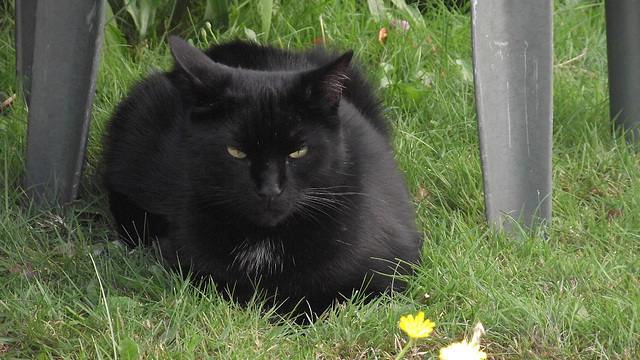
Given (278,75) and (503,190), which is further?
(503,190)

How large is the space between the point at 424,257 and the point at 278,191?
0.53m

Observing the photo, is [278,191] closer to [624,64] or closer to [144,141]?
[144,141]

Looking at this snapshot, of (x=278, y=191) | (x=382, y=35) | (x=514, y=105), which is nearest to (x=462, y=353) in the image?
(x=278, y=191)

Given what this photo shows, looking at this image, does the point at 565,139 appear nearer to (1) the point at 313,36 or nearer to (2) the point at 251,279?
(1) the point at 313,36

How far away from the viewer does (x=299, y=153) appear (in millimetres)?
1772

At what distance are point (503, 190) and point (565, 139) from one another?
636 mm

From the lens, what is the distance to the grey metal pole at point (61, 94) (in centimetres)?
215

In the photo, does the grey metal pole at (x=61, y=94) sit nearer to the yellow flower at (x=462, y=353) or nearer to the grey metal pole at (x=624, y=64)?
the yellow flower at (x=462, y=353)

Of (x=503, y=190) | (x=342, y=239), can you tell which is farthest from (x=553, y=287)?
(x=342, y=239)

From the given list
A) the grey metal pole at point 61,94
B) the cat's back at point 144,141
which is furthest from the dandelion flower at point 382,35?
the grey metal pole at point 61,94

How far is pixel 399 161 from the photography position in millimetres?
2494

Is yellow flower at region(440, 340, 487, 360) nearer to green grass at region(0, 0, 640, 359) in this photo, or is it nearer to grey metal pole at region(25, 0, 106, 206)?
green grass at region(0, 0, 640, 359)

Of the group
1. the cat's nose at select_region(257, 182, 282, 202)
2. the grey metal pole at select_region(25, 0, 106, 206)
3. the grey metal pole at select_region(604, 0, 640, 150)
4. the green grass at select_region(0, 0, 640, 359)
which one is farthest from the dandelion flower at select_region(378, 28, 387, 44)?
the cat's nose at select_region(257, 182, 282, 202)

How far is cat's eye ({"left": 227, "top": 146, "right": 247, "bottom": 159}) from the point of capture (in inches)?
69.5
